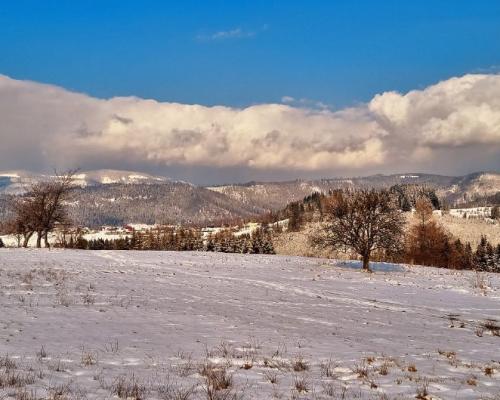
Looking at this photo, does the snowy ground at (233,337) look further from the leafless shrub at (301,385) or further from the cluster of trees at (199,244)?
the cluster of trees at (199,244)

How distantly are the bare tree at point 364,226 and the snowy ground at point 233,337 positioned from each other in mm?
9181

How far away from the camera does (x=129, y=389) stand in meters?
9.54

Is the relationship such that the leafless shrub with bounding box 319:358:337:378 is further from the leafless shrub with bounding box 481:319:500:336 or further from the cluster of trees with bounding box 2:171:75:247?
the cluster of trees with bounding box 2:171:75:247

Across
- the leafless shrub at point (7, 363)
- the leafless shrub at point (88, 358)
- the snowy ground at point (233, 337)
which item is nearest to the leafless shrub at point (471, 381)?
the snowy ground at point (233, 337)

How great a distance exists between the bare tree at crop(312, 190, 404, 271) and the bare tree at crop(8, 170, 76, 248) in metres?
35.2

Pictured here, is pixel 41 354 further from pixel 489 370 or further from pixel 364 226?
pixel 364 226

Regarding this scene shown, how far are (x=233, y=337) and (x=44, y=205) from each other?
5203 cm

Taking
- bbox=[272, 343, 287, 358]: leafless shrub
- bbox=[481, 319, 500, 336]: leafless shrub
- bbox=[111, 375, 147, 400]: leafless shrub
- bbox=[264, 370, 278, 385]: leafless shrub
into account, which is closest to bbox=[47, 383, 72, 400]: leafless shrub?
bbox=[111, 375, 147, 400]: leafless shrub

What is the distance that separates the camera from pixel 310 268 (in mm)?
46469

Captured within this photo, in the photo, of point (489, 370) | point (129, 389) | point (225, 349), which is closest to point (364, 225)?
point (489, 370)

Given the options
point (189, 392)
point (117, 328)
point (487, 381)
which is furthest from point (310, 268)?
point (189, 392)

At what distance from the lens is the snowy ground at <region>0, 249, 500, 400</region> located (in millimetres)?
10484

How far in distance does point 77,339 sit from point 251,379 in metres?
6.53

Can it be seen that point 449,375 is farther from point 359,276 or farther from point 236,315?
point 359,276
